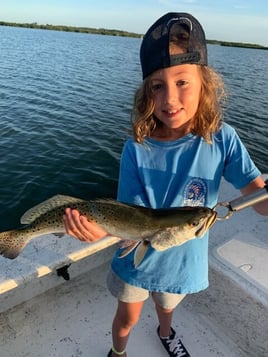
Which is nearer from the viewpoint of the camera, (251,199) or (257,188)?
(251,199)

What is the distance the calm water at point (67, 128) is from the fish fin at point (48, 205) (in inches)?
231

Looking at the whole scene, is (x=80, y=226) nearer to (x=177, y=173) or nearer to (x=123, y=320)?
(x=177, y=173)

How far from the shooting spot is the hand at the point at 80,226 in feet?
8.13

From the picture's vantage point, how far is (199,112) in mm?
2799

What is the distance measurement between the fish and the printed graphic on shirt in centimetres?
35

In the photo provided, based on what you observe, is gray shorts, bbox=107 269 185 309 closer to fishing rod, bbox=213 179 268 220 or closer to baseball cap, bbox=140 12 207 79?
fishing rod, bbox=213 179 268 220

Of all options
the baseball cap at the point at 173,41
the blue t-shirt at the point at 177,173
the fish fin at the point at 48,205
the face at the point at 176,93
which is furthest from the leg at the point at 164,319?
the baseball cap at the point at 173,41

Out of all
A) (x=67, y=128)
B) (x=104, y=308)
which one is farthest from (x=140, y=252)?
(x=67, y=128)

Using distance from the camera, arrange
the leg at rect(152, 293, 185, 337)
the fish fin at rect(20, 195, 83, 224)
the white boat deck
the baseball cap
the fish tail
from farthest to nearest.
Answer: the white boat deck < the leg at rect(152, 293, 185, 337) < the fish tail < the fish fin at rect(20, 195, 83, 224) < the baseball cap

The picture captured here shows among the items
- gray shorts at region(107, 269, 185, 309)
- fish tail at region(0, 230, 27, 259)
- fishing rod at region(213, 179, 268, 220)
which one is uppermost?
fishing rod at region(213, 179, 268, 220)

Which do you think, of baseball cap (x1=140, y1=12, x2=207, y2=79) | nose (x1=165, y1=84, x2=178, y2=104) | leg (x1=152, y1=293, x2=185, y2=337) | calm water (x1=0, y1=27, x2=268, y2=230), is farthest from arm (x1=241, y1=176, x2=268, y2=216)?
calm water (x1=0, y1=27, x2=268, y2=230)

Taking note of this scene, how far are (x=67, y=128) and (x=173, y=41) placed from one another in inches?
527

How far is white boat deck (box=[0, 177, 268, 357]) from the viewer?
147 inches

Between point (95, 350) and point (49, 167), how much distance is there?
8327 millimetres
